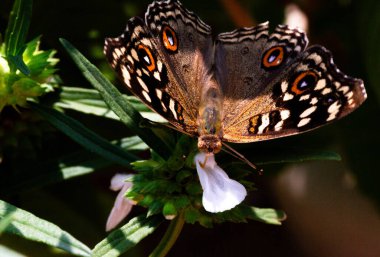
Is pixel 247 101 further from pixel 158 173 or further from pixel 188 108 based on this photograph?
pixel 158 173

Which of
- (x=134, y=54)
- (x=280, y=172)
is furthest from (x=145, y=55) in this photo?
(x=280, y=172)

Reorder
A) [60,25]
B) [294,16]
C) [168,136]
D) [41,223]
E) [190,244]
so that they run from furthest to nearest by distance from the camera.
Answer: [190,244] → [294,16] → [60,25] → [168,136] → [41,223]

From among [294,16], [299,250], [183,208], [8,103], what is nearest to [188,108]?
[183,208]

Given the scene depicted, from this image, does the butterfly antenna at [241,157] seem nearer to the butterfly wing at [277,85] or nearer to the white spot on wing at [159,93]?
the butterfly wing at [277,85]

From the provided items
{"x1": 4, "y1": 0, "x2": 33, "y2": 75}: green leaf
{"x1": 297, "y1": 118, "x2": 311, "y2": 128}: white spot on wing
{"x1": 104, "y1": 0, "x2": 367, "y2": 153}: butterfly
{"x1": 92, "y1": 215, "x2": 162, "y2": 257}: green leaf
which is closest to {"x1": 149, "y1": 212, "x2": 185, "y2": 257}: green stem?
{"x1": 92, "y1": 215, "x2": 162, "y2": 257}: green leaf

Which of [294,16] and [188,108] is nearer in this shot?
[188,108]
